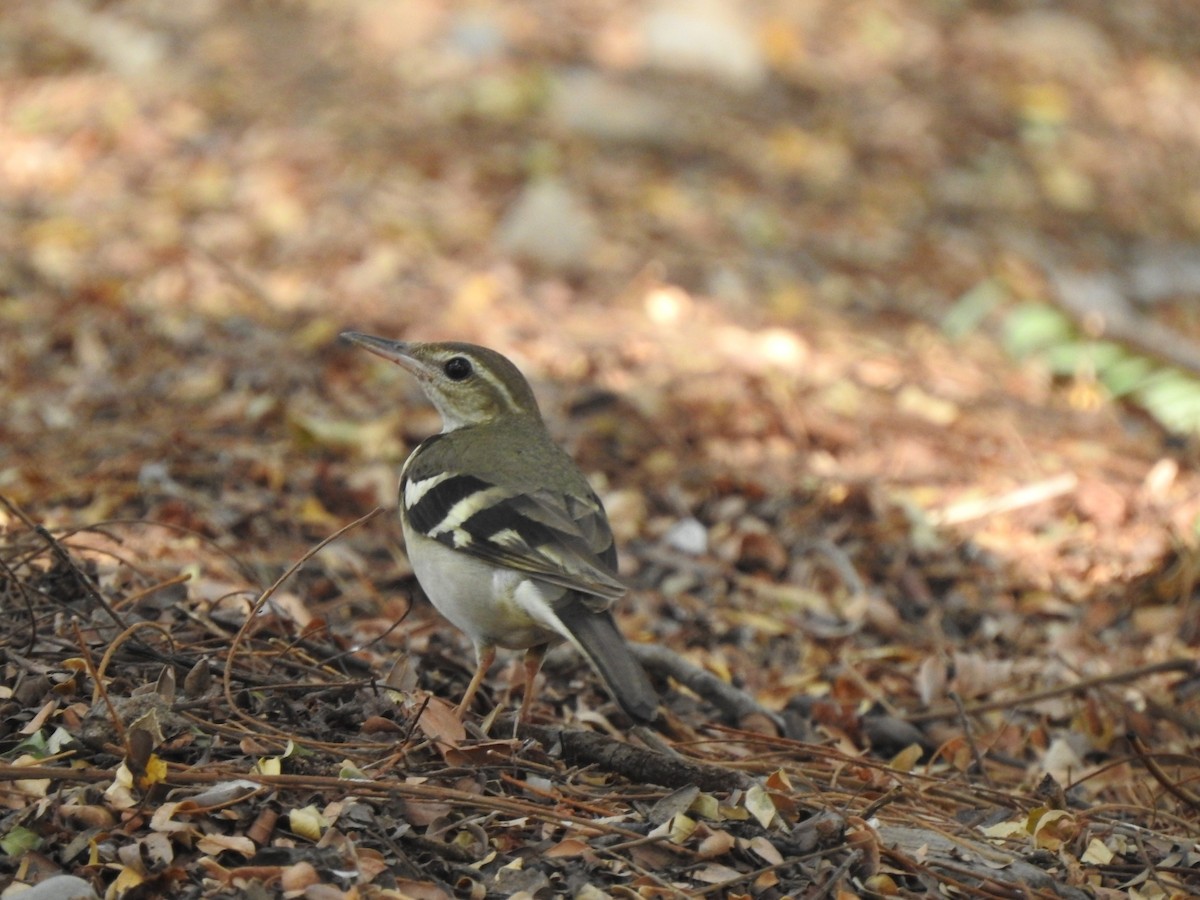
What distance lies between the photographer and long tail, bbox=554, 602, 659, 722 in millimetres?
3930

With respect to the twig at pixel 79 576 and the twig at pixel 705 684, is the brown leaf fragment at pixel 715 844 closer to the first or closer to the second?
the twig at pixel 705 684

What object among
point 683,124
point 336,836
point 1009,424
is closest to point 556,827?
point 336,836

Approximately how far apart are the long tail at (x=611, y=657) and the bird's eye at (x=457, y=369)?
1.45 metres

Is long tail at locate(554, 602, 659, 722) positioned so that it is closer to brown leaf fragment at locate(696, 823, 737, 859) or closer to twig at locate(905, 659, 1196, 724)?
brown leaf fragment at locate(696, 823, 737, 859)

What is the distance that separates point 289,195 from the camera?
1038 cm

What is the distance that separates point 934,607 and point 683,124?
6413 mm

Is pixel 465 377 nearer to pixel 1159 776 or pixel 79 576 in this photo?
pixel 79 576

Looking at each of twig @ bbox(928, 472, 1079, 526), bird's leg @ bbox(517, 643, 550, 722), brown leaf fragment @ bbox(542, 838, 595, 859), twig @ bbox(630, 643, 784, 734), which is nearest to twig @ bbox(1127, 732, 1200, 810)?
twig @ bbox(630, 643, 784, 734)

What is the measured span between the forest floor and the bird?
0.30m

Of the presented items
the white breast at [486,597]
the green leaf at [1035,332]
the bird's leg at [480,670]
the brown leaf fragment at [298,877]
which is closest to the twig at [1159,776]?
the white breast at [486,597]

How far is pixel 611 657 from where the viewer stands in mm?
4109

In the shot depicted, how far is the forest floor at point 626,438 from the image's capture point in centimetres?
400

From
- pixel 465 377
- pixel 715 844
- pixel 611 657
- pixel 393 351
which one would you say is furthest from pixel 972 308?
pixel 715 844

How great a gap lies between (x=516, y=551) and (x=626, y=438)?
330 centimetres
